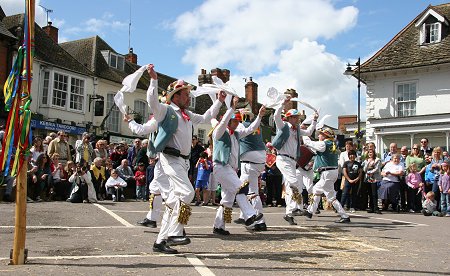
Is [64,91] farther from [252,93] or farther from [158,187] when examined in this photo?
[158,187]

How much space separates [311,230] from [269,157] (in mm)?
7416

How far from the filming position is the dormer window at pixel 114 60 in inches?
1435

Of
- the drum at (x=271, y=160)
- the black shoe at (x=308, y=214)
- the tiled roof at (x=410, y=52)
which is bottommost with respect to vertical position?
the black shoe at (x=308, y=214)

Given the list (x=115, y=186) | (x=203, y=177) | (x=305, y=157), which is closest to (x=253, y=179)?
(x=305, y=157)

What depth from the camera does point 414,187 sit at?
14914mm

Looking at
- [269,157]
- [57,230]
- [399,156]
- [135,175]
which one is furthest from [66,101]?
[57,230]

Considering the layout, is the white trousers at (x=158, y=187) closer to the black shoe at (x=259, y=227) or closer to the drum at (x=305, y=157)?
the black shoe at (x=259, y=227)

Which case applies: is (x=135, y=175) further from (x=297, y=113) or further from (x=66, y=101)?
(x=66, y=101)

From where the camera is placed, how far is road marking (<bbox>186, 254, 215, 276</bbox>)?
5.01m

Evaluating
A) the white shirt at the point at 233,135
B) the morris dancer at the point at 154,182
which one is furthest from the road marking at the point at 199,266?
the white shirt at the point at 233,135

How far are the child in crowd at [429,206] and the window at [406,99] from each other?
1518cm

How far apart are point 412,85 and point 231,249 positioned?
24532mm

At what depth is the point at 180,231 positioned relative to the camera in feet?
20.2

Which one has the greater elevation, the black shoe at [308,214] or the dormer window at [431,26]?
the dormer window at [431,26]
